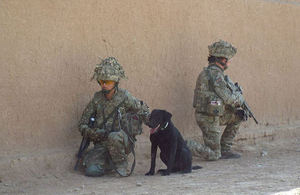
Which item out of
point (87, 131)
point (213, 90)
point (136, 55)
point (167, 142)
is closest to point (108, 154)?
point (87, 131)

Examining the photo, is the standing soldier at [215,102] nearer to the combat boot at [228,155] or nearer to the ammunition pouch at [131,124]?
the combat boot at [228,155]

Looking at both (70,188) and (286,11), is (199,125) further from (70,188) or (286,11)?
(286,11)

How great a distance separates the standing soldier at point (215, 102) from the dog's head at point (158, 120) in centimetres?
103

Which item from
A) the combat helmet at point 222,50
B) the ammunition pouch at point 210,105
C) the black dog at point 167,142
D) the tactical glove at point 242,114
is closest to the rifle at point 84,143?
the black dog at point 167,142

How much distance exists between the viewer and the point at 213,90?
22.5 ft

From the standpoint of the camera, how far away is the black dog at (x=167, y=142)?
5793 millimetres

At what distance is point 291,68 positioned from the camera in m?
8.91

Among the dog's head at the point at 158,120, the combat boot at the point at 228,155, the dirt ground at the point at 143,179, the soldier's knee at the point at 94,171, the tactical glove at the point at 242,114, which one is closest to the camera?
the dirt ground at the point at 143,179

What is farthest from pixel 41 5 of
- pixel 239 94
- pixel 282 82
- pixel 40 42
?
pixel 282 82

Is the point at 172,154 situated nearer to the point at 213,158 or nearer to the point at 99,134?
the point at 99,134

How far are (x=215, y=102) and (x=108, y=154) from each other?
5.14 feet

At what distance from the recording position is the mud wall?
5.80 m

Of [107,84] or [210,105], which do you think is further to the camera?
[210,105]

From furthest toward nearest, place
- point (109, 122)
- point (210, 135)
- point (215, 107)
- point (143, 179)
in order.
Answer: point (210, 135) → point (215, 107) → point (109, 122) → point (143, 179)
